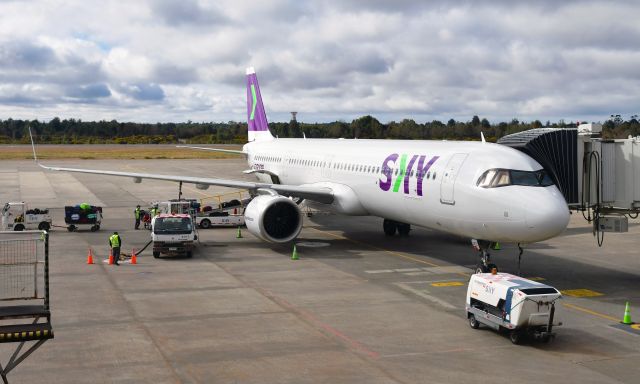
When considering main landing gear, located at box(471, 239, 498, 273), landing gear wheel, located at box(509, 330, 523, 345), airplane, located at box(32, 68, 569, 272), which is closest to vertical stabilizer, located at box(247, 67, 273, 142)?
airplane, located at box(32, 68, 569, 272)

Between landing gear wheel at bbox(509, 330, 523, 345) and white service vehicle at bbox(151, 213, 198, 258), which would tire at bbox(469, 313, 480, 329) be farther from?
white service vehicle at bbox(151, 213, 198, 258)

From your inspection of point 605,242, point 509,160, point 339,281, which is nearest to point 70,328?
point 339,281

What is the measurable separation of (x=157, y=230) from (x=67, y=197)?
2934 cm

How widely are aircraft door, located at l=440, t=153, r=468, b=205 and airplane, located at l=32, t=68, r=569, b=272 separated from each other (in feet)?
0.11

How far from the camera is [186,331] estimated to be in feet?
57.3

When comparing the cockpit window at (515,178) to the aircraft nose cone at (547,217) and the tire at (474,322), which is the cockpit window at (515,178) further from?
the tire at (474,322)

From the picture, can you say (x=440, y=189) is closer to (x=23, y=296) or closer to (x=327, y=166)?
(x=327, y=166)

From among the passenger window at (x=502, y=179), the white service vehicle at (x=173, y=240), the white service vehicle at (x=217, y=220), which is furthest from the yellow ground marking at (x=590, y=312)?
the white service vehicle at (x=217, y=220)

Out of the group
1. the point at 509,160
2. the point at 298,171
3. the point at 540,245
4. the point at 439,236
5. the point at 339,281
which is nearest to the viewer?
the point at 509,160

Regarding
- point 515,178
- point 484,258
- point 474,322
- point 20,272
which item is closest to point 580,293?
point 484,258

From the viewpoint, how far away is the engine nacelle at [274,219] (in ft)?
96.1

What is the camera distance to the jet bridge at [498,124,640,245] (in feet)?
76.4

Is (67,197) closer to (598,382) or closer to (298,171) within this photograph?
(298,171)

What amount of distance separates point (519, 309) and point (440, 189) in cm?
797
